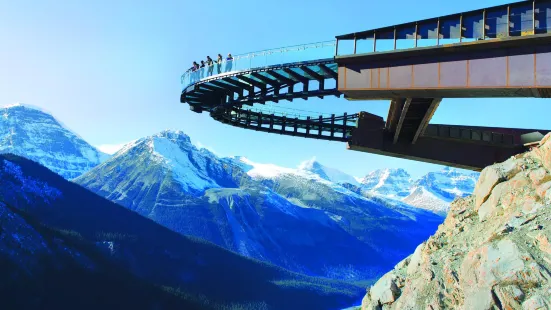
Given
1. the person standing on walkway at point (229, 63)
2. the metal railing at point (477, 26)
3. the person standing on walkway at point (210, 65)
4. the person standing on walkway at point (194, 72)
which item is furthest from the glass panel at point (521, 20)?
the person standing on walkway at point (194, 72)

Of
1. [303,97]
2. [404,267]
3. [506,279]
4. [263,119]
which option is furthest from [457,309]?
[263,119]

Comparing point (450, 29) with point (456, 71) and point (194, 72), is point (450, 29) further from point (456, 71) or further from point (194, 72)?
point (194, 72)

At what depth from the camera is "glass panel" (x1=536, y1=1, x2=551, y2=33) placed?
2739 centimetres

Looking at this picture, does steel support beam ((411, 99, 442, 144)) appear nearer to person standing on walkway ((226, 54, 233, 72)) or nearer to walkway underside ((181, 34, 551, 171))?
walkway underside ((181, 34, 551, 171))

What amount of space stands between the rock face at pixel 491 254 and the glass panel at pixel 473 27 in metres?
6.93

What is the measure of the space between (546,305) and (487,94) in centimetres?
1367

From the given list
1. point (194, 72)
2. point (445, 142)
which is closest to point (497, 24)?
point (445, 142)

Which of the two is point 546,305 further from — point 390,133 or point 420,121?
point 390,133

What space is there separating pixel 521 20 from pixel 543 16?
104 centimetres

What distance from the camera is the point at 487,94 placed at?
1154 inches

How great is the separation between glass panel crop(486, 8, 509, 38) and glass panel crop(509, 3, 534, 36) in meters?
0.34

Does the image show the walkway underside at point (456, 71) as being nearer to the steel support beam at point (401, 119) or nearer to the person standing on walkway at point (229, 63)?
the steel support beam at point (401, 119)

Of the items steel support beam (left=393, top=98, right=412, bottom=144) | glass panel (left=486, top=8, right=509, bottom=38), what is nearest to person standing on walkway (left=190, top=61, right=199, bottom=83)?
steel support beam (left=393, top=98, right=412, bottom=144)

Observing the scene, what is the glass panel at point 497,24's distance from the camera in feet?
93.3
